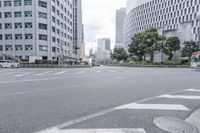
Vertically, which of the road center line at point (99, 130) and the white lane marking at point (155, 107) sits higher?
the road center line at point (99, 130)

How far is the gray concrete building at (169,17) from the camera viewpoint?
6681 cm

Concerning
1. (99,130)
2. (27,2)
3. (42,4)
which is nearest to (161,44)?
(42,4)

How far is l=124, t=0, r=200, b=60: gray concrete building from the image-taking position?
66.8m

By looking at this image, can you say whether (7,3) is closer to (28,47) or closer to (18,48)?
(18,48)

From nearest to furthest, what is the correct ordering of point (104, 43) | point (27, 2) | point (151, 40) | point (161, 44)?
point (27, 2) → point (151, 40) → point (161, 44) → point (104, 43)

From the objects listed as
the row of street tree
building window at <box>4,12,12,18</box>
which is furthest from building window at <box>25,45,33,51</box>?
the row of street tree

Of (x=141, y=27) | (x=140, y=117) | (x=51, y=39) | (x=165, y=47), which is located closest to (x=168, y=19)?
(x=141, y=27)

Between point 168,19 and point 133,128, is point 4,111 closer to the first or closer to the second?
point 133,128

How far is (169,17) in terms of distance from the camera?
81812mm

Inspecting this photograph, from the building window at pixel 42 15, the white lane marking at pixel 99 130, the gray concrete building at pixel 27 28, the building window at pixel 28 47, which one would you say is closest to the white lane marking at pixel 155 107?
the white lane marking at pixel 99 130

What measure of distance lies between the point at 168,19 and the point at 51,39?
170ft

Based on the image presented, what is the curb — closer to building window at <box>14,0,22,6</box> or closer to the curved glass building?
the curved glass building

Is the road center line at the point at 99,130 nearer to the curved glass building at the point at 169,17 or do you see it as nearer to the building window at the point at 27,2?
the curved glass building at the point at 169,17

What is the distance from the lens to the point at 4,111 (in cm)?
507
